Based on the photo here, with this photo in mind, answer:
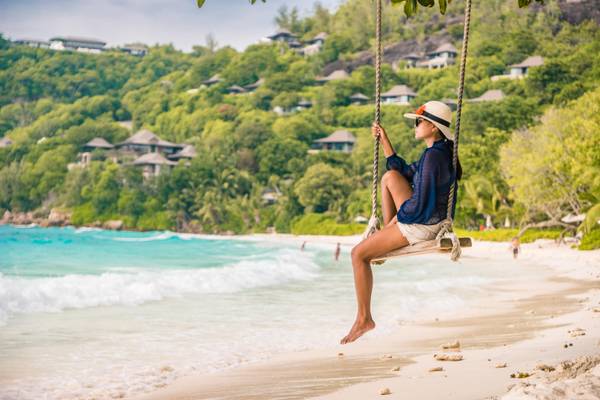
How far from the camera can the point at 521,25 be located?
312 ft

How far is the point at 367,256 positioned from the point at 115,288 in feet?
41.8

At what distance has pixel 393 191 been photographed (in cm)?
482

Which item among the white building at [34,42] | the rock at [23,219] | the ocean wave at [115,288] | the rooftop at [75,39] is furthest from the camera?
the white building at [34,42]

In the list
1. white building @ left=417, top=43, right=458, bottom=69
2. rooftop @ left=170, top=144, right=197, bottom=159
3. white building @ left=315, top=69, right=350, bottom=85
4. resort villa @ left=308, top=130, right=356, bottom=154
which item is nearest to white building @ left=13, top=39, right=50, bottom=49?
white building @ left=315, top=69, right=350, bottom=85

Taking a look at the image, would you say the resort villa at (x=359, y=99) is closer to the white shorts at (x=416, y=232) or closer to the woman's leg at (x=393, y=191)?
the woman's leg at (x=393, y=191)

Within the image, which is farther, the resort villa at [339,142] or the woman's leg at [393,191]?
the resort villa at [339,142]

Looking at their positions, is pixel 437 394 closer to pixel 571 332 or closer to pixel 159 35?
pixel 571 332

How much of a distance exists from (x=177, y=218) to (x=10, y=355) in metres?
58.5

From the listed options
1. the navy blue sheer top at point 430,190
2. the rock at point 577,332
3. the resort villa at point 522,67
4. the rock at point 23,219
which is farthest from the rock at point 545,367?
the rock at point 23,219

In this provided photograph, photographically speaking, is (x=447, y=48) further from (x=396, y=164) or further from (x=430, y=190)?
(x=430, y=190)

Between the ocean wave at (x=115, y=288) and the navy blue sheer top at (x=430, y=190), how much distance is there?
30.9 feet

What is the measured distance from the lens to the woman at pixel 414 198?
4664mm

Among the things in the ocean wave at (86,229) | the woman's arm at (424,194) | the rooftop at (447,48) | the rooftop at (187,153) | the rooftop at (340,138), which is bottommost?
the ocean wave at (86,229)

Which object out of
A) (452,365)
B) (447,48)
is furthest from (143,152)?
(452,365)
